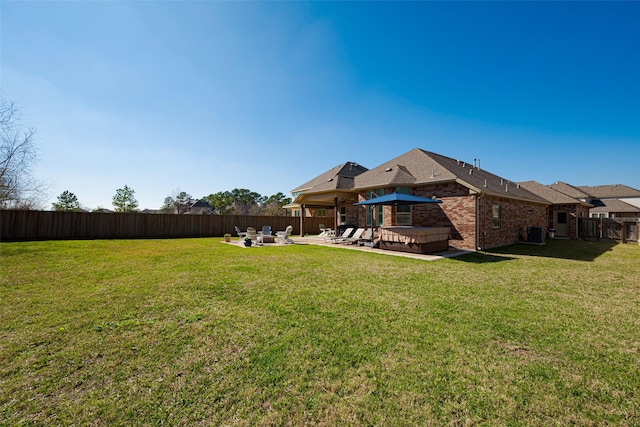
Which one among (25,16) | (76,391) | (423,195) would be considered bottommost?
(76,391)

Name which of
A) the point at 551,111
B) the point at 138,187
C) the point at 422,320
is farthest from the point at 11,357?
the point at 138,187

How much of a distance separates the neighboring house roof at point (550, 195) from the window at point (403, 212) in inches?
574

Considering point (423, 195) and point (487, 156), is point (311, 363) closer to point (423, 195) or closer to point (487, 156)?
point (423, 195)

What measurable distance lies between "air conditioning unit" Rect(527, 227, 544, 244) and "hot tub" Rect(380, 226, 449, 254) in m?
8.09

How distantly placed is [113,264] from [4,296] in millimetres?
3110

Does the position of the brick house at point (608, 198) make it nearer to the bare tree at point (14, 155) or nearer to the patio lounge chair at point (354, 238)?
the patio lounge chair at point (354, 238)

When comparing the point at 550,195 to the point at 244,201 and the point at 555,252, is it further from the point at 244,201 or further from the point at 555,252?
the point at 244,201

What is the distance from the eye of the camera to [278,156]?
22.7 m

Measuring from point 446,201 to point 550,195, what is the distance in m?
15.8

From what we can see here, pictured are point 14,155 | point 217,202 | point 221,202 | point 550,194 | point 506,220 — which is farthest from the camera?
point 221,202

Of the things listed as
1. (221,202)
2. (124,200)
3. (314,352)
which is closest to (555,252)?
(314,352)

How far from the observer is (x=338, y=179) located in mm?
19672

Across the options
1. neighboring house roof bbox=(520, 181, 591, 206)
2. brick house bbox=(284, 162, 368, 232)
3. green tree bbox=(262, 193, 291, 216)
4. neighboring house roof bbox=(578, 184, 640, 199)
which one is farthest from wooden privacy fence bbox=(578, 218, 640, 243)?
green tree bbox=(262, 193, 291, 216)

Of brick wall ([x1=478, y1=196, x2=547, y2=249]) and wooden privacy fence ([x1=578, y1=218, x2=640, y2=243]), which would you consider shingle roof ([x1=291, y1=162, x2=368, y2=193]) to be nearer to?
brick wall ([x1=478, y1=196, x2=547, y2=249])
